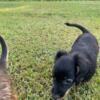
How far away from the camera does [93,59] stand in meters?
7.07

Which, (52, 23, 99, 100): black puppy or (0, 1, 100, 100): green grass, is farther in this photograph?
(0, 1, 100, 100): green grass

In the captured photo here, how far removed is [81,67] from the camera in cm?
634

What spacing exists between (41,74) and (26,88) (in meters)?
0.67

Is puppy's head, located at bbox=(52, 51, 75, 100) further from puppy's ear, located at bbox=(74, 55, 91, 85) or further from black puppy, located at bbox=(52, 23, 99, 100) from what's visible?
puppy's ear, located at bbox=(74, 55, 91, 85)

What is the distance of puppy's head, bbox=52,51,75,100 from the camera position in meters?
5.82

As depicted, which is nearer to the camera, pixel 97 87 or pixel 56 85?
pixel 56 85

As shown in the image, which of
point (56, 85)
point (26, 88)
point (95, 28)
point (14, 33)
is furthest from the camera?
point (95, 28)

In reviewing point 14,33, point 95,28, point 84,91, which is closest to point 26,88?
point 84,91

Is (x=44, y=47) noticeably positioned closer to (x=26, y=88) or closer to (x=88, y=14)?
(x=26, y=88)

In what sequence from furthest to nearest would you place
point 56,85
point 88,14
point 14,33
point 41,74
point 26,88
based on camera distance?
A: point 88,14
point 14,33
point 41,74
point 26,88
point 56,85

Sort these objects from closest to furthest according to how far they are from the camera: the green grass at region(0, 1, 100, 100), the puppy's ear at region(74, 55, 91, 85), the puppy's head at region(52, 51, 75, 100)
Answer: the puppy's head at region(52, 51, 75, 100)
the puppy's ear at region(74, 55, 91, 85)
the green grass at region(0, 1, 100, 100)

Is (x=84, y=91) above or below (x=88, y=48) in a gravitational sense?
below

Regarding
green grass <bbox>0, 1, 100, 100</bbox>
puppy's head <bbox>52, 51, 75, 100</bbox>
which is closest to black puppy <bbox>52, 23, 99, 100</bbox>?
puppy's head <bbox>52, 51, 75, 100</bbox>

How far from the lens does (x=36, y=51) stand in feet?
30.2
